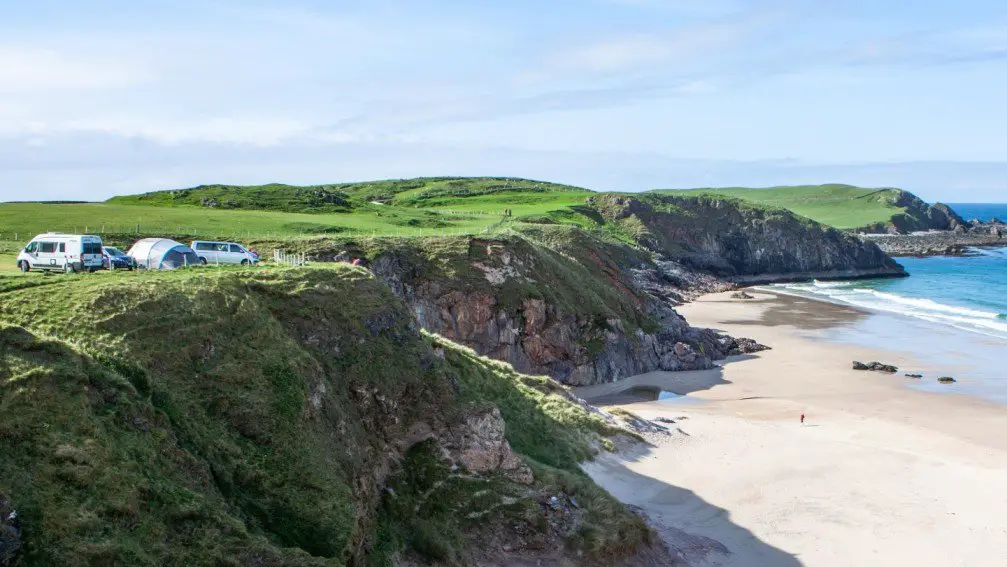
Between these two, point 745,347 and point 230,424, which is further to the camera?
point 745,347

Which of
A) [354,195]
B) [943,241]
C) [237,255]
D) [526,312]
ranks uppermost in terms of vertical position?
[354,195]

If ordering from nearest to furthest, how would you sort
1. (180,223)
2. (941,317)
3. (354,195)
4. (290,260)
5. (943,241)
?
(290,260) → (180,223) → (941,317) → (354,195) → (943,241)

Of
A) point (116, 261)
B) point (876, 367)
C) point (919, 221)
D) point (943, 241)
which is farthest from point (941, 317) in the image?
point (919, 221)

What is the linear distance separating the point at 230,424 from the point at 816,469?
22.7m

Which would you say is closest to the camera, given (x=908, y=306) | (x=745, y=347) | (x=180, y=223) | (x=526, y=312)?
(x=526, y=312)

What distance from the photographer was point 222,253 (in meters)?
33.3

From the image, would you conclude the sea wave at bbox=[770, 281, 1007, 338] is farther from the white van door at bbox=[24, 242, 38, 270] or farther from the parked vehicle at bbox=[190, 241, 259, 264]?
the white van door at bbox=[24, 242, 38, 270]

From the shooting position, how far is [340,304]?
74.1 ft

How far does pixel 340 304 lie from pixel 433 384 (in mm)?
3405

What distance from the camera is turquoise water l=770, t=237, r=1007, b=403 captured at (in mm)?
50688

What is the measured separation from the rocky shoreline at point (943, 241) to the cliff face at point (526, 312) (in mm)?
98074

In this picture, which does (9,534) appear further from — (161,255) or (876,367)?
(876,367)

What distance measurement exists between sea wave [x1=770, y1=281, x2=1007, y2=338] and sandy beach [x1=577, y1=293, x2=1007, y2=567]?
2178 cm

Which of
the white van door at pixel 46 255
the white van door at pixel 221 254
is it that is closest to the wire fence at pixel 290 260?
the white van door at pixel 221 254
